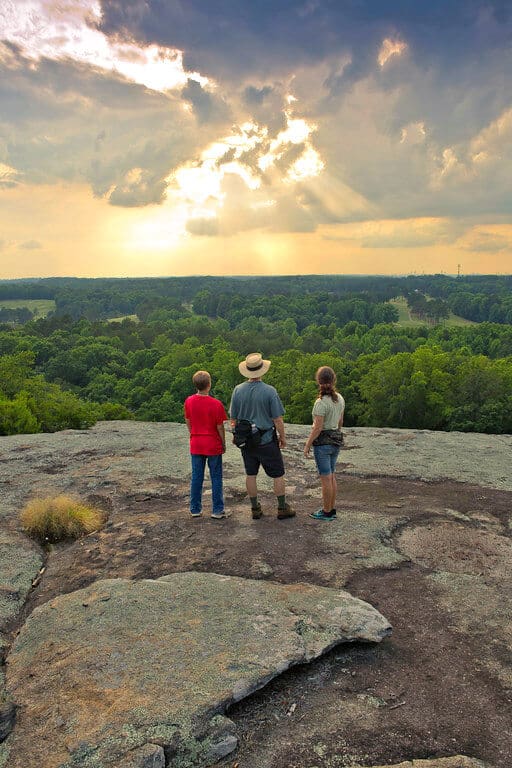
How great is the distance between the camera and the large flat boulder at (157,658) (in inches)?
141

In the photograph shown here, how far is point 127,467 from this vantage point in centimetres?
1100

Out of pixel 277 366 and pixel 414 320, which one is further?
pixel 414 320

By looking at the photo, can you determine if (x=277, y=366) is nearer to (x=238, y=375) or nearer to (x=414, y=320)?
(x=238, y=375)

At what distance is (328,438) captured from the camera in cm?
717

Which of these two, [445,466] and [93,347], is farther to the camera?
[93,347]

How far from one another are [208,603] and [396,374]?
1575 inches

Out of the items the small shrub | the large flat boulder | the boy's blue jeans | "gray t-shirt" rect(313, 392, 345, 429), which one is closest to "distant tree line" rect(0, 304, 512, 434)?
the small shrub

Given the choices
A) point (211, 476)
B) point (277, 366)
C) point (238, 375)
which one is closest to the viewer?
point (211, 476)

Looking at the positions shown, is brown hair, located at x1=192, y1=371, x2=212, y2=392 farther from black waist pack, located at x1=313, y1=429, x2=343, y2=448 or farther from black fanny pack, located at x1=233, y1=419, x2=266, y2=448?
black waist pack, located at x1=313, y1=429, x2=343, y2=448

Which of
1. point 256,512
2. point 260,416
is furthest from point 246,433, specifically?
point 256,512

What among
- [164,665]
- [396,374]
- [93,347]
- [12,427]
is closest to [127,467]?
[164,665]

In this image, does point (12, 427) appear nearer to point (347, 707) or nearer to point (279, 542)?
point (279, 542)

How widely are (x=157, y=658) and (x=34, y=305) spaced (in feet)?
615

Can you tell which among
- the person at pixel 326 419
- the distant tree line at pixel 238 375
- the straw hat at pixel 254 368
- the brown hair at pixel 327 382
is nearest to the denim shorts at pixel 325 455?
the person at pixel 326 419
